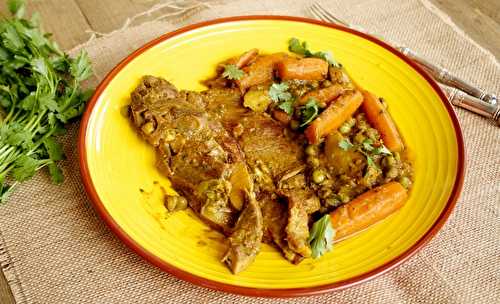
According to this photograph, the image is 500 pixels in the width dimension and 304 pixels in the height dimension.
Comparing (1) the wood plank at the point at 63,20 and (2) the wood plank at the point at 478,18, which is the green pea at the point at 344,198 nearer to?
(2) the wood plank at the point at 478,18

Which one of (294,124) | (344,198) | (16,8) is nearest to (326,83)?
(294,124)

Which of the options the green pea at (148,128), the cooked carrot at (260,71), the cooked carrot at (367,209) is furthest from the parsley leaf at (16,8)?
the cooked carrot at (367,209)

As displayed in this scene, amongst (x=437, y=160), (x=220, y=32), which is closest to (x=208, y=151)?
(x=220, y=32)

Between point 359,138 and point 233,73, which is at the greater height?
point 233,73

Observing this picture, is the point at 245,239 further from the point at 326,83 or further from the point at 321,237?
the point at 326,83

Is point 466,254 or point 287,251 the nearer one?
point 287,251

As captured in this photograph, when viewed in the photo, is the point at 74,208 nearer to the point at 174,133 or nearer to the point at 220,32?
the point at 174,133
